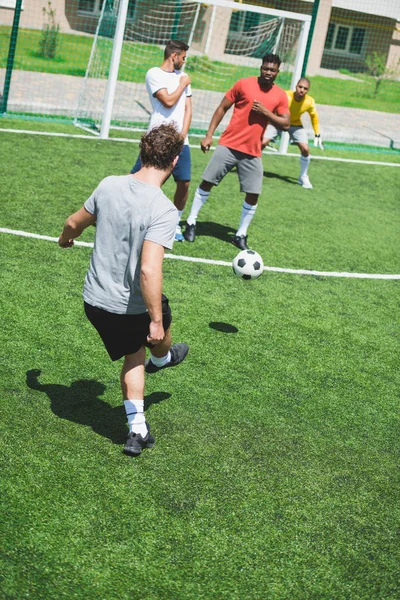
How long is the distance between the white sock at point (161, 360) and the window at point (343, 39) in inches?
1407

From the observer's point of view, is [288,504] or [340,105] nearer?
[288,504]

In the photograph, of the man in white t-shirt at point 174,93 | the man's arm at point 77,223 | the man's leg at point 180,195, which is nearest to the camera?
the man's arm at point 77,223

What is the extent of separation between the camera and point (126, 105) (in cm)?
1828

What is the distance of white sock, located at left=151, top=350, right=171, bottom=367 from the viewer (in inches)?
Answer: 219

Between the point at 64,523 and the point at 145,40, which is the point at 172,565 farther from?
the point at 145,40

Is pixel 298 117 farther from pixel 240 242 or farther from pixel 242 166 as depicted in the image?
pixel 240 242

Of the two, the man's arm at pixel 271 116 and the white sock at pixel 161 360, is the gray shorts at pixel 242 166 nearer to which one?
the man's arm at pixel 271 116

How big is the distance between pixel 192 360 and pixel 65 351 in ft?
3.38

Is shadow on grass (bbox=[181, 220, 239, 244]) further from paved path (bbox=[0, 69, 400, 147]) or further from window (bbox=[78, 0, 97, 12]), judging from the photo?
window (bbox=[78, 0, 97, 12])

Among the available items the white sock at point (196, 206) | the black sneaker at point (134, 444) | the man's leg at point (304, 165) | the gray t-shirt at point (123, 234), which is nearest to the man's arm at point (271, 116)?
the white sock at point (196, 206)

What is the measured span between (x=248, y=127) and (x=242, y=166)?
47cm

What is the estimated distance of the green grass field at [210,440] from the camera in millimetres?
4086

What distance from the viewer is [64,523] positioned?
4.25m

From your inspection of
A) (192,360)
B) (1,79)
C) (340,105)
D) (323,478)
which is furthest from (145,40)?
(323,478)
